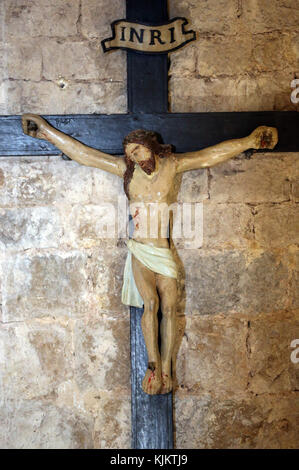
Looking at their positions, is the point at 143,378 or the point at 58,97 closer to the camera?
the point at 143,378

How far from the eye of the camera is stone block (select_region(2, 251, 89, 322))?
9.72ft

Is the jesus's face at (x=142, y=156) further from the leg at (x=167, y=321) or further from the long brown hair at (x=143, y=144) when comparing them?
the leg at (x=167, y=321)

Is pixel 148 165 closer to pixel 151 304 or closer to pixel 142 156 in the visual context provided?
pixel 142 156

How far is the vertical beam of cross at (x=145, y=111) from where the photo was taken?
2820mm

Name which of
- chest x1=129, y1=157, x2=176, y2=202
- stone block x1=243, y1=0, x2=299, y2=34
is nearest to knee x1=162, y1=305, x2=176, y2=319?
chest x1=129, y1=157, x2=176, y2=202

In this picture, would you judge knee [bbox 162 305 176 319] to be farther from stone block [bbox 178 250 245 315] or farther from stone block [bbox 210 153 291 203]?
stone block [bbox 210 153 291 203]

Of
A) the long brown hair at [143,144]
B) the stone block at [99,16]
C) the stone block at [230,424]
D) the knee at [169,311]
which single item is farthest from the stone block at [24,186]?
the stone block at [230,424]

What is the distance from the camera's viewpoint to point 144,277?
2.71 meters

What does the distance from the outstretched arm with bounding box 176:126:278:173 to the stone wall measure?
0.56 feet

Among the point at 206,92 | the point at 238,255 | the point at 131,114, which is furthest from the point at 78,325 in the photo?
the point at 206,92

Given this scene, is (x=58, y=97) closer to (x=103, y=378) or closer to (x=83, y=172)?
(x=83, y=172)

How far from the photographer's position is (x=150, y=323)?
2701 millimetres
